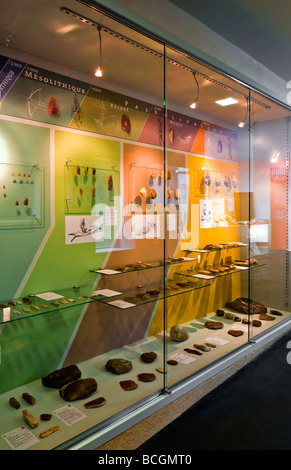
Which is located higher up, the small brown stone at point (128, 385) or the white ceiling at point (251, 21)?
the white ceiling at point (251, 21)

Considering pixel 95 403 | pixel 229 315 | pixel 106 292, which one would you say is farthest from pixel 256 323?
pixel 95 403

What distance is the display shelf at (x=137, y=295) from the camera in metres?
2.59

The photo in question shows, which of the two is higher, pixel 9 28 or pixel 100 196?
pixel 9 28

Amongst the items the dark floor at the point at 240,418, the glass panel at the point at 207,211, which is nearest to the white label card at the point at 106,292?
the glass panel at the point at 207,211

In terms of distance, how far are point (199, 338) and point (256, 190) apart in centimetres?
167

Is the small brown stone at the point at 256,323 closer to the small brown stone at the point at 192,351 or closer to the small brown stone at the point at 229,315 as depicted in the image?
the small brown stone at the point at 229,315

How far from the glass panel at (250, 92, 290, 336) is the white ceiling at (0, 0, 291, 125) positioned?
734 mm

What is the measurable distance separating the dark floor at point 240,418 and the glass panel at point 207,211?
0.82 ft

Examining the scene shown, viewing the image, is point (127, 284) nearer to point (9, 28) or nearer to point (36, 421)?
point (36, 421)

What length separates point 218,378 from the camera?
103 inches

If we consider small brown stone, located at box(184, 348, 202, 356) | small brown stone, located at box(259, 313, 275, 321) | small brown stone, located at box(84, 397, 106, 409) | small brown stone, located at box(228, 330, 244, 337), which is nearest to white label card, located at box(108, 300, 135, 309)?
small brown stone, located at box(184, 348, 202, 356)

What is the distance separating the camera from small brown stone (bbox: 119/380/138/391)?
2227 mm

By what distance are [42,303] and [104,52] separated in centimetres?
172
